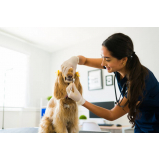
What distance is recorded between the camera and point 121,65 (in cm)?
104

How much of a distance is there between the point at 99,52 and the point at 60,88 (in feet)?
9.25

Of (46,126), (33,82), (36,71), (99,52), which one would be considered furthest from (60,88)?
(36,71)

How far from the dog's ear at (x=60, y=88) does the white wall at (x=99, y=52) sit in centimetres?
231

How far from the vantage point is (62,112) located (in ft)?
3.78

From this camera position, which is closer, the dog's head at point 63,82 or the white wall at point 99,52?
the dog's head at point 63,82

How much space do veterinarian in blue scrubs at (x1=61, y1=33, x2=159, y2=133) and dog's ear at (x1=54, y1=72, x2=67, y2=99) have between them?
0.28 feet

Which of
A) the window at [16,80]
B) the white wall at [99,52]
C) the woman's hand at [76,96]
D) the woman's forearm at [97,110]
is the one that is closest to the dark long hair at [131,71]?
the woman's forearm at [97,110]

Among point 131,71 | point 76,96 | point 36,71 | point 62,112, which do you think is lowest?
point 62,112

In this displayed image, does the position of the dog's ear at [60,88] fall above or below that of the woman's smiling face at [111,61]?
below

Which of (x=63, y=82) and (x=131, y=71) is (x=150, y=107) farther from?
(x=63, y=82)

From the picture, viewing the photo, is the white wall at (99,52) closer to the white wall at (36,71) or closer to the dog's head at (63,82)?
the white wall at (36,71)

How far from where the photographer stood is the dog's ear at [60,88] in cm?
117

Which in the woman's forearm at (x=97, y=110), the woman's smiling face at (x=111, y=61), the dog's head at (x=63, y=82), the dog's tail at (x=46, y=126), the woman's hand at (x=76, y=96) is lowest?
the dog's tail at (x=46, y=126)
